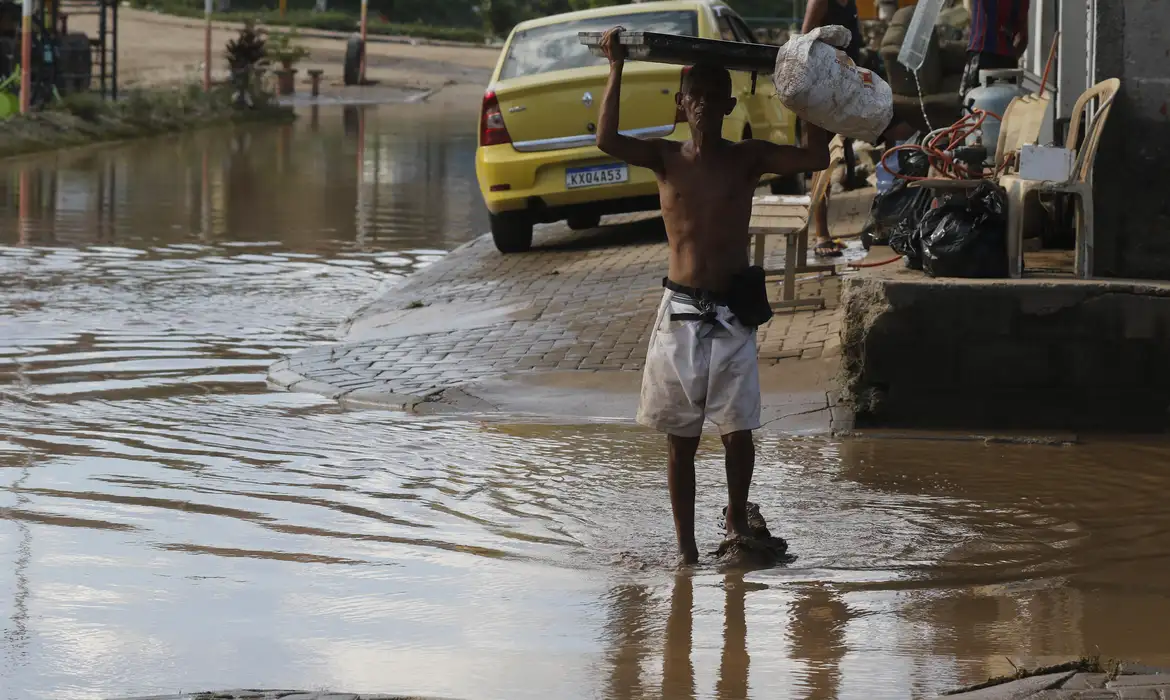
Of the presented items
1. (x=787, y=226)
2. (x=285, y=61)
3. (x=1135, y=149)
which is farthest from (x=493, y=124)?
(x=285, y=61)

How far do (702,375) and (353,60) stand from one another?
4105 cm

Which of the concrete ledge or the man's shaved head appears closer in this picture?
the man's shaved head

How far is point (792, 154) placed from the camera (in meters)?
5.60

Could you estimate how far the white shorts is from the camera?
18.5 feet

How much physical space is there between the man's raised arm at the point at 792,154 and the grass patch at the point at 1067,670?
1.86 m

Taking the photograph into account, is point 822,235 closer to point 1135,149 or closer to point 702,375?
point 1135,149

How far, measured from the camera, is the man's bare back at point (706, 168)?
222 inches

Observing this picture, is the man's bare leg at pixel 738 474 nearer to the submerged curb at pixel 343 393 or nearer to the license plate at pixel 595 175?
the submerged curb at pixel 343 393

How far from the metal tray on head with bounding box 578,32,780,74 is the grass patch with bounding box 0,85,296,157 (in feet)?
61.9

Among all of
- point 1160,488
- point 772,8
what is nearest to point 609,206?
point 1160,488

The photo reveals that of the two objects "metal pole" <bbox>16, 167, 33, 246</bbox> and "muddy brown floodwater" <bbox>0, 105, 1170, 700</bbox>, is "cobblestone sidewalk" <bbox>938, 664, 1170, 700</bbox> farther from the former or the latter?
"metal pole" <bbox>16, 167, 33, 246</bbox>

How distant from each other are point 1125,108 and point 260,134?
23.2 m

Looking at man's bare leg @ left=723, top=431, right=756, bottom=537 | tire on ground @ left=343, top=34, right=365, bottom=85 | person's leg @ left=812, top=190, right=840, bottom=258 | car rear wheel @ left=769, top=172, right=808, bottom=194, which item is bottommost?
man's bare leg @ left=723, top=431, right=756, bottom=537

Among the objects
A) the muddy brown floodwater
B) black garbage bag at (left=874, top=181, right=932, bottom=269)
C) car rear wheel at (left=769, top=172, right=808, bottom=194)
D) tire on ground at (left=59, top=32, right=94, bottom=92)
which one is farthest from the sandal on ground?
tire on ground at (left=59, top=32, right=94, bottom=92)
